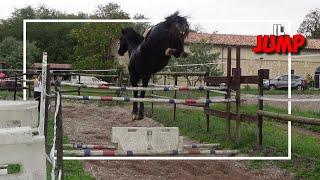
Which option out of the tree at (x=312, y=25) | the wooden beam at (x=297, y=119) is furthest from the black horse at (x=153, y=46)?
the tree at (x=312, y=25)

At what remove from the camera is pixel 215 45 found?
14414 mm

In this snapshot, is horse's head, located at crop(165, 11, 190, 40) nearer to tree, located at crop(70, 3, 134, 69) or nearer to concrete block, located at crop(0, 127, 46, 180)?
tree, located at crop(70, 3, 134, 69)

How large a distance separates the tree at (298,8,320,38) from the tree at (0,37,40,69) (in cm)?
1926

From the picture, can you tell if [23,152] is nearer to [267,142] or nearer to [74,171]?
[74,171]

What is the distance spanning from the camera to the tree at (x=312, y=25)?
104 ft

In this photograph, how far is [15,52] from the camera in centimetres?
1455

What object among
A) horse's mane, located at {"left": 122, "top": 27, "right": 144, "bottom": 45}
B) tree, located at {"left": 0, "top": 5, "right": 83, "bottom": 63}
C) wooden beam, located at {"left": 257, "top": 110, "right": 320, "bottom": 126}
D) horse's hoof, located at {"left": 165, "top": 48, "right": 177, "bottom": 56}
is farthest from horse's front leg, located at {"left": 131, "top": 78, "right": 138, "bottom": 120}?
wooden beam, located at {"left": 257, "top": 110, "right": 320, "bottom": 126}

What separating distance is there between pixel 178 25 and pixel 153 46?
2.26 feet

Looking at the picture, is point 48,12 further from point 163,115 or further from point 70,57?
point 163,115

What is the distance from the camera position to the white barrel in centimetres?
579

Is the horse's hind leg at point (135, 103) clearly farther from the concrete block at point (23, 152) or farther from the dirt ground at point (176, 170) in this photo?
the concrete block at point (23, 152)

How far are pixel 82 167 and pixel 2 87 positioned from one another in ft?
39.4

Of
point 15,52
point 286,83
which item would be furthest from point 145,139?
point 286,83

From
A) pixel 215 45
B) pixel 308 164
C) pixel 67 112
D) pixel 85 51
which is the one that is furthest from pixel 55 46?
pixel 308 164
